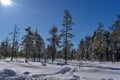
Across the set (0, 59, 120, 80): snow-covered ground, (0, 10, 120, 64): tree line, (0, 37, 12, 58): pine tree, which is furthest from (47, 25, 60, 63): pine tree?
(0, 59, 120, 80): snow-covered ground

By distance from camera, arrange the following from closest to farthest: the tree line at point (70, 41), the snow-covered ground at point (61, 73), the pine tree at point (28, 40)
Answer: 1. the snow-covered ground at point (61, 73)
2. the tree line at point (70, 41)
3. the pine tree at point (28, 40)

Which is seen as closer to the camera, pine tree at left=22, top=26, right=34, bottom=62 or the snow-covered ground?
the snow-covered ground

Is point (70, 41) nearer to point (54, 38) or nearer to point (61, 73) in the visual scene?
point (54, 38)

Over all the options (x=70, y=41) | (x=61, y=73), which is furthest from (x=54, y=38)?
(x=61, y=73)

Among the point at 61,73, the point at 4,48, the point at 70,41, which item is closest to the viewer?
the point at 61,73

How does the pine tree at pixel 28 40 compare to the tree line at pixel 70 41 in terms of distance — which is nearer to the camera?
the tree line at pixel 70 41

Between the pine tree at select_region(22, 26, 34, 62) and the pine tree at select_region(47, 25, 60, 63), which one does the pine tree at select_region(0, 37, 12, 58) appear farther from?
the pine tree at select_region(47, 25, 60, 63)

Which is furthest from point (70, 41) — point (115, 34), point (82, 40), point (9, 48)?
point (9, 48)

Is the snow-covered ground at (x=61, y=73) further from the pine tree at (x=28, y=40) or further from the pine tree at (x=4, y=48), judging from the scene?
the pine tree at (x=4, y=48)

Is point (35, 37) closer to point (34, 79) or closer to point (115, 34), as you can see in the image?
point (115, 34)

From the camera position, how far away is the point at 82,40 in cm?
8338

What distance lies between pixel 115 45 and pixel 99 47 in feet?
15.5

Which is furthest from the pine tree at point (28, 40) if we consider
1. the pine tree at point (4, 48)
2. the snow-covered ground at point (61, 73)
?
the snow-covered ground at point (61, 73)

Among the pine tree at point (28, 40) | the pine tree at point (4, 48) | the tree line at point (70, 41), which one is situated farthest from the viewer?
the pine tree at point (4, 48)
